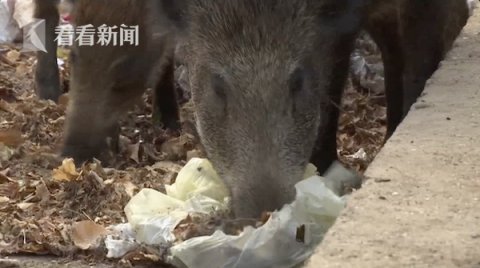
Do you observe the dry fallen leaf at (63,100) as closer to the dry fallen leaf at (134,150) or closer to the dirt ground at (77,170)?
the dirt ground at (77,170)

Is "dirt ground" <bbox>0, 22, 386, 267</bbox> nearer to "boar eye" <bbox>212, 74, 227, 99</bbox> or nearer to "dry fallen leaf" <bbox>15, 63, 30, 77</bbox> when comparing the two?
"dry fallen leaf" <bbox>15, 63, 30, 77</bbox>

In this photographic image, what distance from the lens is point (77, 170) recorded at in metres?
3.89

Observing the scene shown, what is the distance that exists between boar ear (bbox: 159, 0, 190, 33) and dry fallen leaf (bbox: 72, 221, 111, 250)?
2.34 feet

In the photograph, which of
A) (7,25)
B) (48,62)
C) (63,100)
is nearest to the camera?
(63,100)

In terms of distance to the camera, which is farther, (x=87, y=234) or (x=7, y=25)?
(x=7, y=25)

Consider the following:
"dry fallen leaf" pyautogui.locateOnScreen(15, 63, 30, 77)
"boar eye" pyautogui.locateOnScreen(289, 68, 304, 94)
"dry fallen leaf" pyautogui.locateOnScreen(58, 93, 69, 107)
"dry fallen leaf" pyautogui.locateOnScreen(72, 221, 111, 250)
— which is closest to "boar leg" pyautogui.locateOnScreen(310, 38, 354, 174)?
"boar eye" pyautogui.locateOnScreen(289, 68, 304, 94)

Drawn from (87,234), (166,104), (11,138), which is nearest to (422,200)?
(87,234)

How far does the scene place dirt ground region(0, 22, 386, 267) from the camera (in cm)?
321

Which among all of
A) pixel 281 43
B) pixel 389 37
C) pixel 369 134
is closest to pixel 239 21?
pixel 281 43

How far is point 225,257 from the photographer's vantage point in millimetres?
2551

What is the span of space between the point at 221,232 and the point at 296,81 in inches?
23.6

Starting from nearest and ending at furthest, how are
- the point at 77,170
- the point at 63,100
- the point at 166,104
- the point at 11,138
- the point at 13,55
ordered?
1. the point at 77,170
2. the point at 11,138
3. the point at 166,104
4. the point at 63,100
5. the point at 13,55

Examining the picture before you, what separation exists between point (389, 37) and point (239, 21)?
1508mm

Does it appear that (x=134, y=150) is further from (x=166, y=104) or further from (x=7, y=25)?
(x=7, y=25)
